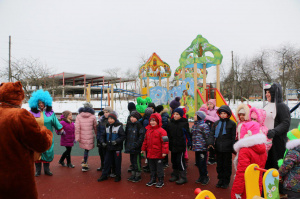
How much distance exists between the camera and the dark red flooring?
3705mm

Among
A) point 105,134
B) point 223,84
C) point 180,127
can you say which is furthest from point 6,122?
point 223,84

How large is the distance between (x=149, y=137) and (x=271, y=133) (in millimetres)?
2248

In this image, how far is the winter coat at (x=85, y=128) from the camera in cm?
520

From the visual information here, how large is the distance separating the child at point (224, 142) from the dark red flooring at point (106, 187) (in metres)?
0.28

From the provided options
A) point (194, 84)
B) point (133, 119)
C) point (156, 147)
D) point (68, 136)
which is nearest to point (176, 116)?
point (156, 147)

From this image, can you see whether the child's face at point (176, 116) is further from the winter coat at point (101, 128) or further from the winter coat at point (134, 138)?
the winter coat at point (101, 128)

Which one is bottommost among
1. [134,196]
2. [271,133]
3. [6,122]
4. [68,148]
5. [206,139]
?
[134,196]

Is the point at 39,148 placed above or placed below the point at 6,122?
below

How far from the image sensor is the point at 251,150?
9.42 feet

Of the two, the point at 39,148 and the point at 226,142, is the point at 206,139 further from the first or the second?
the point at 39,148

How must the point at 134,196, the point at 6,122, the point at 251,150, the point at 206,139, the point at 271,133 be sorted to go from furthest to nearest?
1. the point at 206,139
2. the point at 134,196
3. the point at 271,133
4. the point at 251,150
5. the point at 6,122

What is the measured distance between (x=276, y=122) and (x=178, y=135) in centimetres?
181

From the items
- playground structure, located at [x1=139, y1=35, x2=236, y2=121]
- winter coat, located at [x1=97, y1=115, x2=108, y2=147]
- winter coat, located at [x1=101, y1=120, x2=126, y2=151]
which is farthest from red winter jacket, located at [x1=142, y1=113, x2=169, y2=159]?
playground structure, located at [x1=139, y1=35, x2=236, y2=121]

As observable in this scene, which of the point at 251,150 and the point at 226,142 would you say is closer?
the point at 251,150
